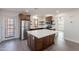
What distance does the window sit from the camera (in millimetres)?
2131

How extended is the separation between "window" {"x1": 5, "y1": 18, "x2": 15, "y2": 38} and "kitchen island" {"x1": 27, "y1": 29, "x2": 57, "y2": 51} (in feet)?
1.18

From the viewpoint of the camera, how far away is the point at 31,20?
220cm

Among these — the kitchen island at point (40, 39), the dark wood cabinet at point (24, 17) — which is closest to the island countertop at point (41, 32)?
the kitchen island at point (40, 39)

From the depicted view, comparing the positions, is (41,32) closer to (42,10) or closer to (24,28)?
(24,28)

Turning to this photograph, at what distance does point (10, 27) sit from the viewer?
85.4 inches

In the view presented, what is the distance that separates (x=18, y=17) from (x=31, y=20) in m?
0.29

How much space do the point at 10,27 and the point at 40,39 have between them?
72cm

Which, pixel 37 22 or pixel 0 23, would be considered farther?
pixel 37 22

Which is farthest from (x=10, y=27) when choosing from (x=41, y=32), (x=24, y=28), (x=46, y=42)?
(x=46, y=42)

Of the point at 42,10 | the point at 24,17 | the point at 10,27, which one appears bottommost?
the point at 10,27

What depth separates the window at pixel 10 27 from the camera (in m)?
2.13

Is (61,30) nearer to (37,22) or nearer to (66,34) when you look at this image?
(66,34)
